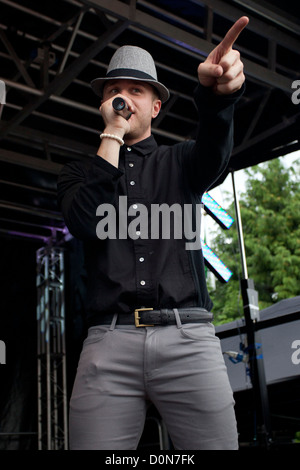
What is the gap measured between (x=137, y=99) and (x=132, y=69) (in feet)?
0.29

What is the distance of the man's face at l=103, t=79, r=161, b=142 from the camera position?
140 centimetres

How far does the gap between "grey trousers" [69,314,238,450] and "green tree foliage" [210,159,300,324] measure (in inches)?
470

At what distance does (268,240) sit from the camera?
1430 cm

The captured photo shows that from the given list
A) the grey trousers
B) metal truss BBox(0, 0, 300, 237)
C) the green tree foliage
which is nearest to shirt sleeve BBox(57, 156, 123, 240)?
the grey trousers

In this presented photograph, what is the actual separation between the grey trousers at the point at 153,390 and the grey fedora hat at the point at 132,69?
0.64 metres

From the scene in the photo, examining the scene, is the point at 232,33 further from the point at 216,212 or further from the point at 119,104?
the point at 216,212

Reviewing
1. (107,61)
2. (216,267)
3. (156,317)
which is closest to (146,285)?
(156,317)

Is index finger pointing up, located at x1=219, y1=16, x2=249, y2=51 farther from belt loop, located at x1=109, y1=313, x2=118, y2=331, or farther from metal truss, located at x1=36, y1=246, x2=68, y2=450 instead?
metal truss, located at x1=36, y1=246, x2=68, y2=450

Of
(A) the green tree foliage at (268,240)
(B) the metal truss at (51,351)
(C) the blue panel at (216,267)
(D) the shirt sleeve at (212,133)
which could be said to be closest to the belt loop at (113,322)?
(D) the shirt sleeve at (212,133)

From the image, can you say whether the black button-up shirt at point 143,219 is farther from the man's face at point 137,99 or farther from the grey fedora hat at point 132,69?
the grey fedora hat at point 132,69

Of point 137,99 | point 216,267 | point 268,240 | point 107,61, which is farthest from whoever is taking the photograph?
point 268,240

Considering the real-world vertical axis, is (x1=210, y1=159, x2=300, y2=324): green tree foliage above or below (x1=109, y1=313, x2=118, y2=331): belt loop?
above
